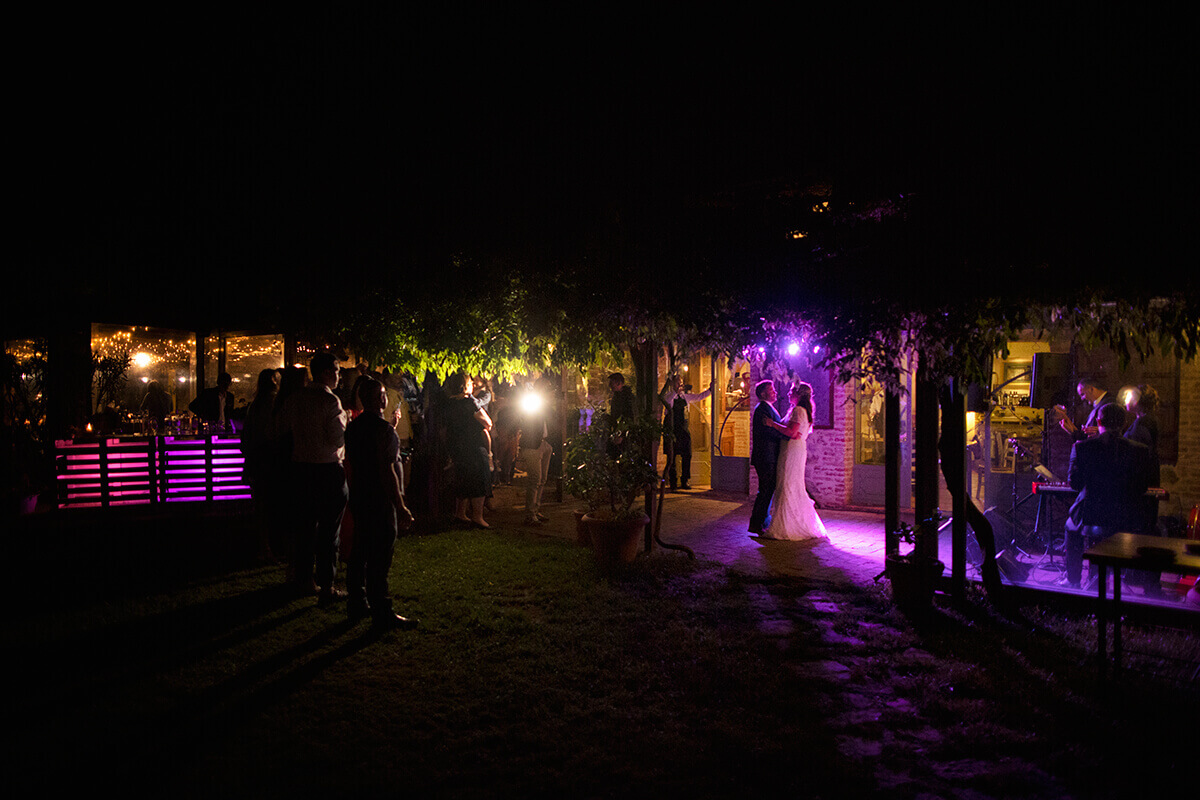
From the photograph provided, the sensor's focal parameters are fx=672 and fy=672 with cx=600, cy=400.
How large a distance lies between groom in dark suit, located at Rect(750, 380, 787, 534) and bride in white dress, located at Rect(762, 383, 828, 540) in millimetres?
108

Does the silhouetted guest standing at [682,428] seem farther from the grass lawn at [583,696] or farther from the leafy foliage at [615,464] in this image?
the grass lawn at [583,696]

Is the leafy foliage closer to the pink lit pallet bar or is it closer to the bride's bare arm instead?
the bride's bare arm

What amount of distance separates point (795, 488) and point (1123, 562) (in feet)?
16.4

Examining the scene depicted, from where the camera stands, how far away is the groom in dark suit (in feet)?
29.4

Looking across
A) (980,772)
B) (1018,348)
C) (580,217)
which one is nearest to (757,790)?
(980,772)

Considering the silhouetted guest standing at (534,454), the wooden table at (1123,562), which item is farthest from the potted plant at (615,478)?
the wooden table at (1123,562)

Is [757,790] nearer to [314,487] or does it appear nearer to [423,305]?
[314,487]

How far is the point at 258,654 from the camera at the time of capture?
4754 millimetres

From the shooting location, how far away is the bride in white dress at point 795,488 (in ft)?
29.3

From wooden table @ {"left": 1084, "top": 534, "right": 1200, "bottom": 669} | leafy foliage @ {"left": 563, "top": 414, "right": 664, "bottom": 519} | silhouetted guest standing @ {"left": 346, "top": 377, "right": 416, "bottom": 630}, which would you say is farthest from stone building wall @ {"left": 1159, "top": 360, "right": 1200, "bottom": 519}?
silhouetted guest standing @ {"left": 346, "top": 377, "right": 416, "bottom": 630}

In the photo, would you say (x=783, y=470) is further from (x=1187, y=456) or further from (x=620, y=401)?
(x=1187, y=456)

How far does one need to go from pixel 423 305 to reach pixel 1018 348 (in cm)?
859

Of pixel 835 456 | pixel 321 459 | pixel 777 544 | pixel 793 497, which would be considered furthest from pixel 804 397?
pixel 321 459

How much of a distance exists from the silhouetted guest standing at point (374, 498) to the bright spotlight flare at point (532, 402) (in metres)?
4.74
